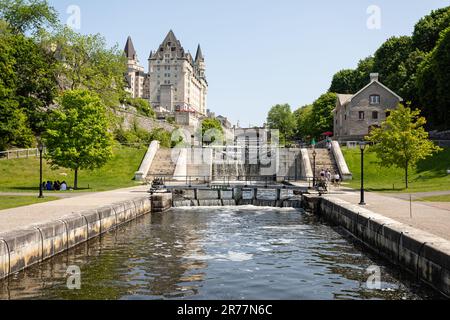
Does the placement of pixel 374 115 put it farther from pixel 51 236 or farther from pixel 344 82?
pixel 51 236

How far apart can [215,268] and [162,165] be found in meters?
39.6

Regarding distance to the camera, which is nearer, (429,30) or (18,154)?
(18,154)

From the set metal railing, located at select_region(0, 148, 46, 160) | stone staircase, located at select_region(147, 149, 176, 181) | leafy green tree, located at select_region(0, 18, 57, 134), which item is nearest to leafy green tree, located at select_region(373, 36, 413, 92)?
stone staircase, located at select_region(147, 149, 176, 181)

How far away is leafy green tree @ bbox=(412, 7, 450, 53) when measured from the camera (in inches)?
2840

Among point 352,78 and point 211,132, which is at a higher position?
point 352,78

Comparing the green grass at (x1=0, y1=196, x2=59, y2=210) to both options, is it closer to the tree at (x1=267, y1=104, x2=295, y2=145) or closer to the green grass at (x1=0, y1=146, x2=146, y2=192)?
the green grass at (x1=0, y1=146, x2=146, y2=192)

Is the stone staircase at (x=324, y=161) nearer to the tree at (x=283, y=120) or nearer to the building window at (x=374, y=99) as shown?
the building window at (x=374, y=99)

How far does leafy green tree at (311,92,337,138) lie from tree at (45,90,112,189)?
6258 cm

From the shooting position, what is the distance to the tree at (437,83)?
182 feet

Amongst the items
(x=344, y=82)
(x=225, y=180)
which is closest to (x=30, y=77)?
(x=225, y=180)

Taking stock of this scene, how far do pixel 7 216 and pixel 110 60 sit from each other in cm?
5254

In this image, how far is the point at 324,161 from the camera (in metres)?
52.7

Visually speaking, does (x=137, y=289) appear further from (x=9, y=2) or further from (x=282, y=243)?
(x=9, y=2)

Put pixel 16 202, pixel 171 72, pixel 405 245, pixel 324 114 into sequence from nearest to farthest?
pixel 405 245 < pixel 16 202 < pixel 324 114 < pixel 171 72
